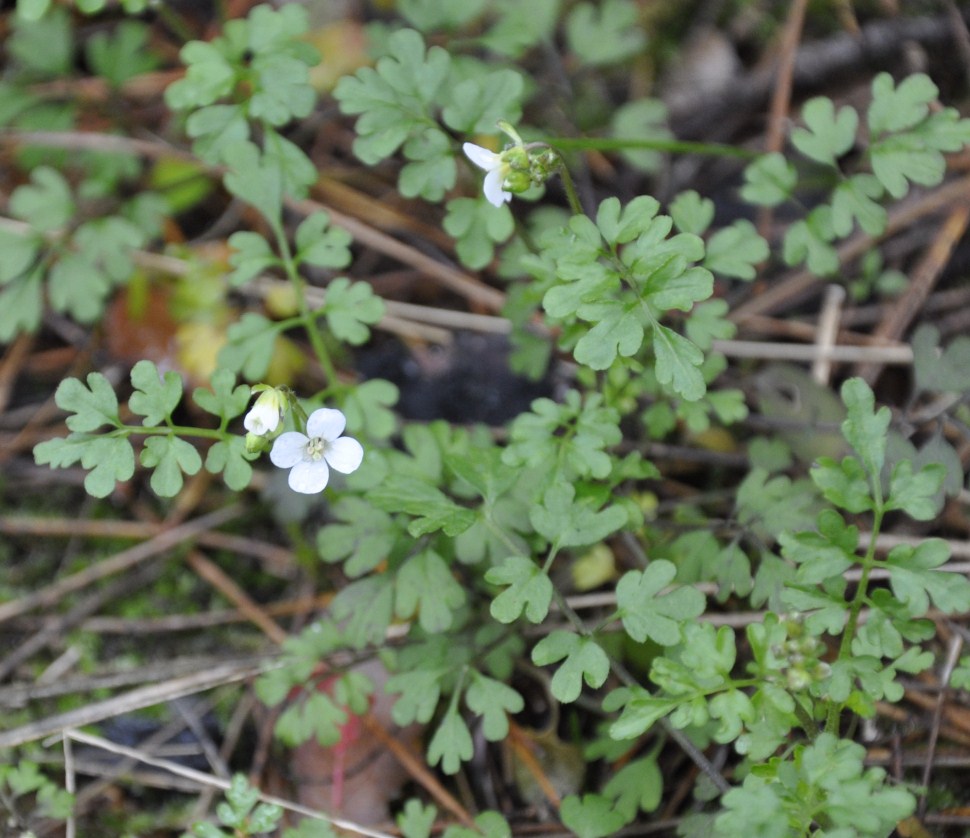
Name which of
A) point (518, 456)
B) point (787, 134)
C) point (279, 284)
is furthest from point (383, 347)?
point (787, 134)

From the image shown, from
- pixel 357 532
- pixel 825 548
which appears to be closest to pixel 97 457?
pixel 357 532

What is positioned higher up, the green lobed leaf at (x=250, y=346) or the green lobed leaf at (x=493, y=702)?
the green lobed leaf at (x=250, y=346)

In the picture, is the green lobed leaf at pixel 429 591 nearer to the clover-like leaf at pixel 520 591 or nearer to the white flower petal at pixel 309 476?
the clover-like leaf at pixel 520 591

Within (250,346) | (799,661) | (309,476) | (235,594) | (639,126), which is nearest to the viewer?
(799,661)

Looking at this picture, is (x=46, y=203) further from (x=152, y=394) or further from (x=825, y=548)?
(x=825, y=548)

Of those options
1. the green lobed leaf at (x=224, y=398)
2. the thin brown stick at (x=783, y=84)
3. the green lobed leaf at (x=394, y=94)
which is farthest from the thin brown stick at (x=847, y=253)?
the green lobed leaf at (x=224, y=398)

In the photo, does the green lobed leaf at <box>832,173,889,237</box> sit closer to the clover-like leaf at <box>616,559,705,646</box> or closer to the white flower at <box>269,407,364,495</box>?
the clover-like leaf at <box>616,559,705,646</box>

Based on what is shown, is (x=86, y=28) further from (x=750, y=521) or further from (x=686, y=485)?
(x=750, y=521)
